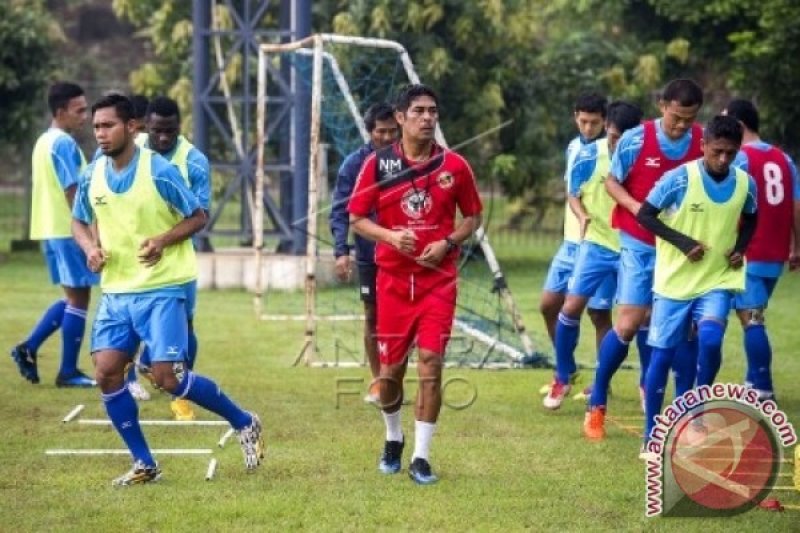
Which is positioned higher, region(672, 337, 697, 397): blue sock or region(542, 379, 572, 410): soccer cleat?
region(672, 337, 697, 397): blue sock

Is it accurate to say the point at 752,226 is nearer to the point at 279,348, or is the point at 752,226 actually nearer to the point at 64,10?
the point at 279,348

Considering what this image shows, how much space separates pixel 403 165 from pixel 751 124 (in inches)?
124

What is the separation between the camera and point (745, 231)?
971cm

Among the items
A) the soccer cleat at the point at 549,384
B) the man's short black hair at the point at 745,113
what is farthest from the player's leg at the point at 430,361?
the soccer cleat at the point at 549,384

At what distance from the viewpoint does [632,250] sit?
1059 centimetres

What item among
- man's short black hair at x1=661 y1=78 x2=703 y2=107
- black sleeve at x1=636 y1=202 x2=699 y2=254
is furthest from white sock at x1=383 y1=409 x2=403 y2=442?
man's short black hair at x1=661 y1=78 x2=703 y2=107

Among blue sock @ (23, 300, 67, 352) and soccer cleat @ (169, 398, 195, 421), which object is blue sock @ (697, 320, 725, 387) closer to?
soccer cleat @ (169, 398, 195, 421)

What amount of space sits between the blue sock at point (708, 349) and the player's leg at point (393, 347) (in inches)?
63.3

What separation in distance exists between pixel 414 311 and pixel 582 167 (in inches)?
113

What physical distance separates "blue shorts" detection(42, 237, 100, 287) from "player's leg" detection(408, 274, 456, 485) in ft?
14.2

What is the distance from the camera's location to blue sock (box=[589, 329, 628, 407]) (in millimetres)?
10562

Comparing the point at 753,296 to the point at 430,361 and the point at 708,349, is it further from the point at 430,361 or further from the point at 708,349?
the point at 430,361

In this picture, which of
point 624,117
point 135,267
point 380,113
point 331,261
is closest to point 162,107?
point 380,113

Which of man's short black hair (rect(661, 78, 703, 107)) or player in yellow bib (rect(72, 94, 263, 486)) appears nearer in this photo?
player in yellow bib (rect(72, 94, 263, 486))
